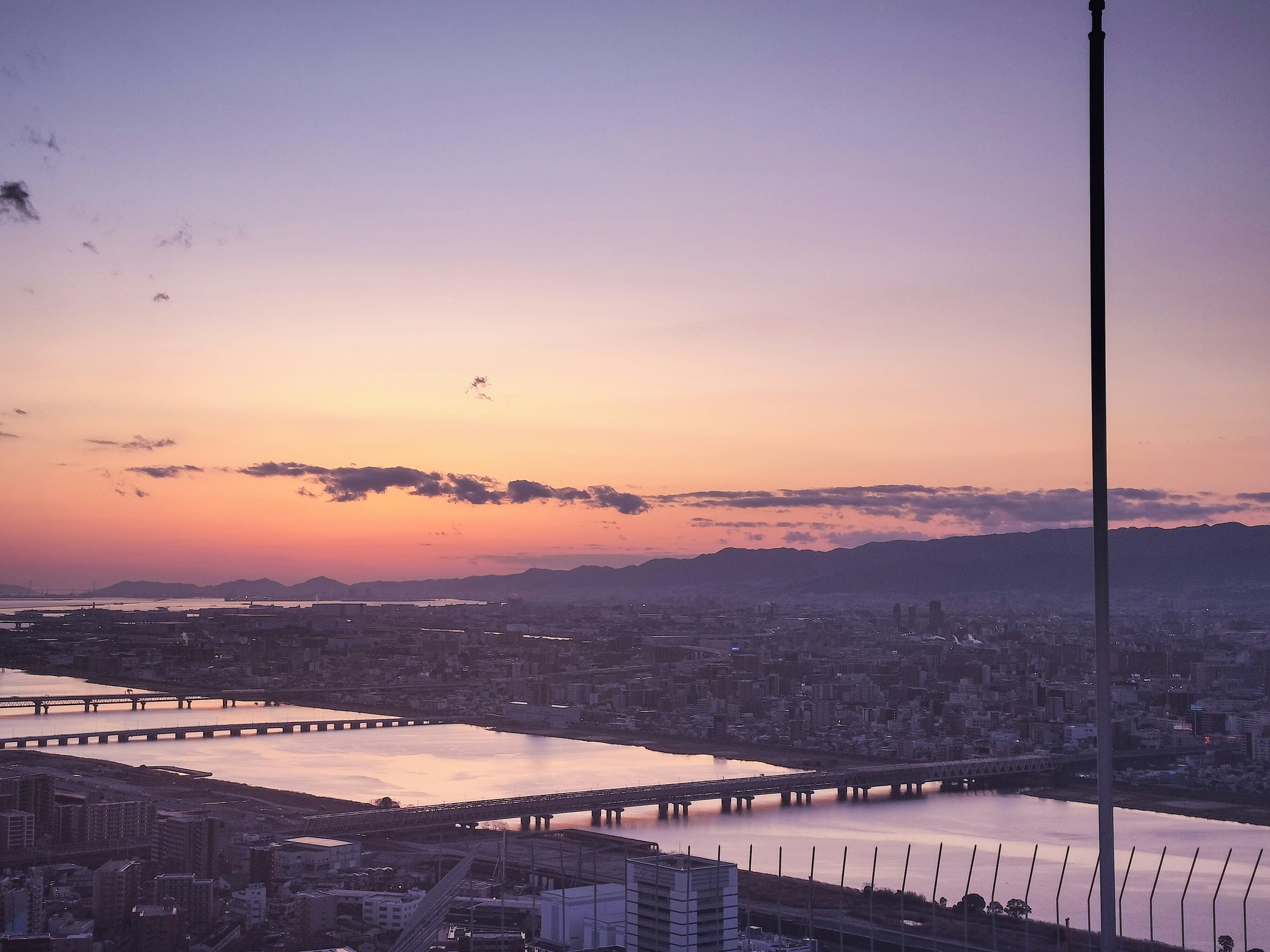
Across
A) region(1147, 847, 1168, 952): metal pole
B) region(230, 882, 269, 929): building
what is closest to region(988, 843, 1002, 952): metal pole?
region(1147, 847, 1168, 952): metal pole

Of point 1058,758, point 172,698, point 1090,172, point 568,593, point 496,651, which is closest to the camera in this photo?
point 1090,172

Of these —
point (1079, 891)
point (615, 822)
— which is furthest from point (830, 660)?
point (1079, 891)

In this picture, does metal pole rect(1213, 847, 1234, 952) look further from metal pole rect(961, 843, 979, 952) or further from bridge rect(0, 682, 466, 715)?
bridge rect(0, 682, 466, 715)

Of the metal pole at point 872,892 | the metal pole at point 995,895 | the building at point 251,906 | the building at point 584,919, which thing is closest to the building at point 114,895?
the building at point 251,906

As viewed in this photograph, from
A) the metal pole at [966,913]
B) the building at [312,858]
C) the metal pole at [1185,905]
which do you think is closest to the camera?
the metal pole at [966,913]

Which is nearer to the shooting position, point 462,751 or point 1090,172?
point 1090,172

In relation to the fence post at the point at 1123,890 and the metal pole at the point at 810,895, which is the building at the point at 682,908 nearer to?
the metal pole at the point at 810,895

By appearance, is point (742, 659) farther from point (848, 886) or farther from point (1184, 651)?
point (848, 886)
